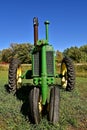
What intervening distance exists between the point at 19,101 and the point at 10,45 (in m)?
66.0

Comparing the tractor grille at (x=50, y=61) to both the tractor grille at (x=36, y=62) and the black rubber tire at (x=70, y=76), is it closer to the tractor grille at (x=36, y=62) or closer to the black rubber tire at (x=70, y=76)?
the tractor grille at (x=36, y=62)

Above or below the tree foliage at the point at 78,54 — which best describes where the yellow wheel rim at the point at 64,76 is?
below

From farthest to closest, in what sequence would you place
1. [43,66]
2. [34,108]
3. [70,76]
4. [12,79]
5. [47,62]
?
1. [70,76]
2. [12,79]
3. [47,62]
4. [43,66]
5. [34,108]

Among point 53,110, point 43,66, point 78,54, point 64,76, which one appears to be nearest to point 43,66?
point 43,66

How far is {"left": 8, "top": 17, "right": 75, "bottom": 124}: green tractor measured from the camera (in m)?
6.24

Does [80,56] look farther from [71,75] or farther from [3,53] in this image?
[71,75]

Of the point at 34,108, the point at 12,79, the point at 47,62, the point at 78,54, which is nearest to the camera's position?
the point at 34,108

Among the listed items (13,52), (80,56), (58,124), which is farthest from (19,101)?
(13,52)

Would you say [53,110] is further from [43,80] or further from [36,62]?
[36,62]

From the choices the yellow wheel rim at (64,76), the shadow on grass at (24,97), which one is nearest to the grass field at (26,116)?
the shadow on grass at (24,97)

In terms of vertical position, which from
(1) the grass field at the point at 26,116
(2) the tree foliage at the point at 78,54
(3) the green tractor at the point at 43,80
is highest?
(2) the tree foliage at the point at 78,54

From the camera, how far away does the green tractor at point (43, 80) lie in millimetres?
6242

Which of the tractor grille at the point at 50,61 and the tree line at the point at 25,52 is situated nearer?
the tractor grille at the point at 50,61

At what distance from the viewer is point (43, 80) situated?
6.86 meters
